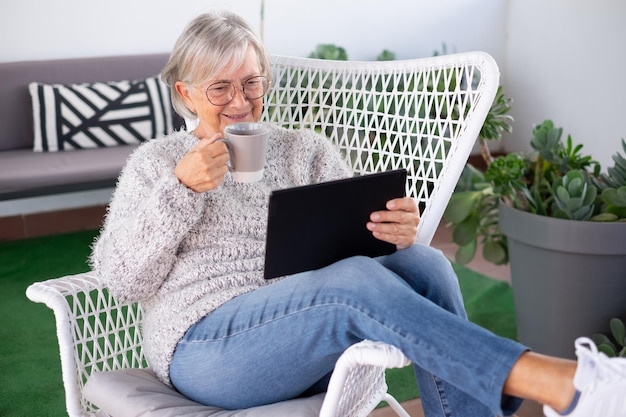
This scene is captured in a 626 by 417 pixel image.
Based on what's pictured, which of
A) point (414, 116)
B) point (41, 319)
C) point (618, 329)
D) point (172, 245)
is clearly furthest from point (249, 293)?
point (41, 319)

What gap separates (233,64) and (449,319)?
627 millimetres

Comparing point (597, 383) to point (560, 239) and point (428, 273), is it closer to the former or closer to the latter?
point (428, 273)

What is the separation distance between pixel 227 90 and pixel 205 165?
0.25 m

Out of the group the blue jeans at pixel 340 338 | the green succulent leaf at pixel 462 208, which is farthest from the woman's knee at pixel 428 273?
the green succulent leaf at pixel 462 208

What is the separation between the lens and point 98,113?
324cm

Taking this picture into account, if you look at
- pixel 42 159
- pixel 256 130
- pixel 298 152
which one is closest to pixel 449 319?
pixel 256 130

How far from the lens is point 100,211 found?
3502mm

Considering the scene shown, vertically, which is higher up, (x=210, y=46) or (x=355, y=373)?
(x=210, y=46)

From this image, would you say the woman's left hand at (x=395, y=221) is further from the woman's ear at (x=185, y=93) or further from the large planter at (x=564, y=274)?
the large planter at (x=564, y=274)

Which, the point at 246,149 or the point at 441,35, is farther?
the point at 441,35

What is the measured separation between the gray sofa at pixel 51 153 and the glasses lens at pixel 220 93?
155 cm

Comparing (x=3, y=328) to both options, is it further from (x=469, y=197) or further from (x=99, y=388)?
(x=469, y=197)

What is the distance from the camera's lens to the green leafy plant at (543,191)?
7.04 ft

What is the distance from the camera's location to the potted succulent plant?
6.93ft
